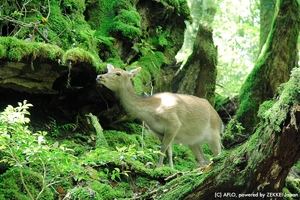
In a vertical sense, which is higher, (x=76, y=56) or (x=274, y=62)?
(x=76, y=56)

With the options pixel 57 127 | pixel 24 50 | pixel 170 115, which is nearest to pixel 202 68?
pixel 170 115

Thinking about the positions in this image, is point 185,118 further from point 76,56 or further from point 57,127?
point 76,56

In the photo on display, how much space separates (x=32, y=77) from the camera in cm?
817

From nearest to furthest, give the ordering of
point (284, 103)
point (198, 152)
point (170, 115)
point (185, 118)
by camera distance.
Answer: point (284, 103), point (170, 115), point (185, 118), point (198, 152)

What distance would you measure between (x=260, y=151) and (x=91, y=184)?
303 centimetres

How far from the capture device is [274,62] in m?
11.7

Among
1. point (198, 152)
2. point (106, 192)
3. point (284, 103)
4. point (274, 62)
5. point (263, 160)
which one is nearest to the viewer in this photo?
point (284, 103)

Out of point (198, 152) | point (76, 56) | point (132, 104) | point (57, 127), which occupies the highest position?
point (76, 56)

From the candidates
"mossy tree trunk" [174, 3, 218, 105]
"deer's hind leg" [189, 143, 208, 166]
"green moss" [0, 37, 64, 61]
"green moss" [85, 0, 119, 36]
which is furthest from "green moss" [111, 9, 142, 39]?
"green moss" [0, 37, 64, 61]

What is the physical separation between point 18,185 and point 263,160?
3.45m

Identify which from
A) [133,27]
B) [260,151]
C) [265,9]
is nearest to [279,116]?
[260,151]

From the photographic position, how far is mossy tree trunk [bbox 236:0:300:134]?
11523 mm

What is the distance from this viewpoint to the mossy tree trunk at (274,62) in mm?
11523

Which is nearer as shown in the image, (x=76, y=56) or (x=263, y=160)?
(x=263, y=160)
